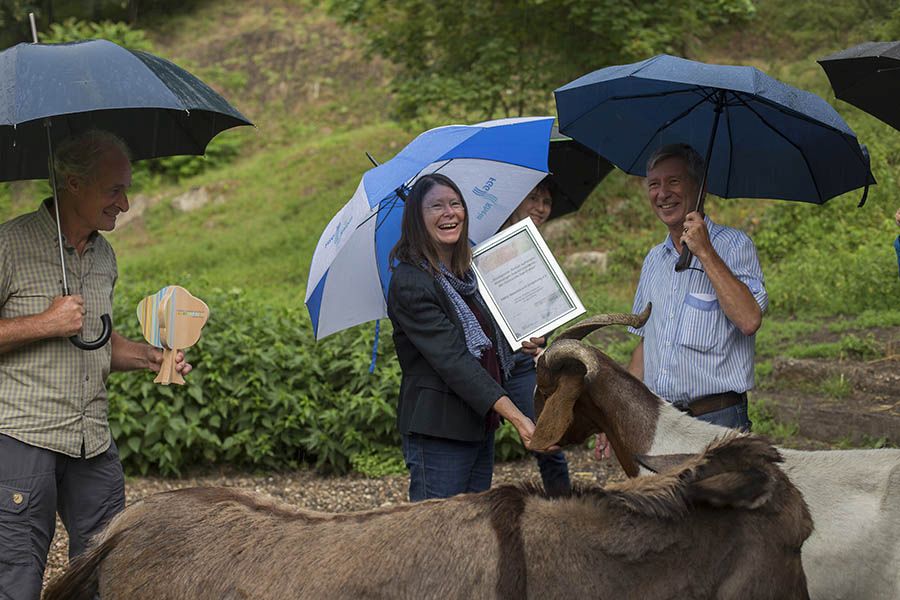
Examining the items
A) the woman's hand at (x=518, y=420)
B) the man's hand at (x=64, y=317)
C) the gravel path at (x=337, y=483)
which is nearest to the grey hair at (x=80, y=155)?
the man's hand at (x=64, y=317)

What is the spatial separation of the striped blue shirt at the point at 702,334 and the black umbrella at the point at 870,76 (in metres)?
0.90

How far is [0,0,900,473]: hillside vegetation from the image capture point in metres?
7.99

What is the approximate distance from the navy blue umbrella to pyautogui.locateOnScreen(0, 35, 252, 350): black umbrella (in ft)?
5.66

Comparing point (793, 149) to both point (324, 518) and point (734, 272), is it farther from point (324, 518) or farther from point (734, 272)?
point (324, 518)

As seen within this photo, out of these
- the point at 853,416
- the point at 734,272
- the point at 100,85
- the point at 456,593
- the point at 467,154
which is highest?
the point at 100,85

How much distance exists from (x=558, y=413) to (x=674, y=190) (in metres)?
1.23

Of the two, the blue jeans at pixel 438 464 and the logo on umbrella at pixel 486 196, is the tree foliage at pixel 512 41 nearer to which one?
the logo on umbrella at pixel 486 196

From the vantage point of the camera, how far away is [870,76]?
4.46 meters

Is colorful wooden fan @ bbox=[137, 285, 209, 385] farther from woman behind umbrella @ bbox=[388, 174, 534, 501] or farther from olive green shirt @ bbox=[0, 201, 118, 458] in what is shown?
woman behind umbrella @ bbox=[388, 174, 534, 501]

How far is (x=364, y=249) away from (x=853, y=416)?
13.6 ft

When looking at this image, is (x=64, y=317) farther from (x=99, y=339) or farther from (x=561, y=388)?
(x=561, y=388)

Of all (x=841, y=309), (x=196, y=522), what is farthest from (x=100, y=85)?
(x=841, y=309)

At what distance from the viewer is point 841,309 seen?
995cm

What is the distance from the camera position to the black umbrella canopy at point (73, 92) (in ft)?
11.2
